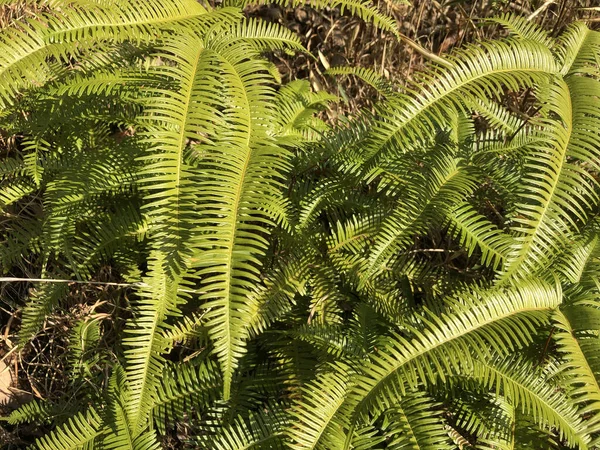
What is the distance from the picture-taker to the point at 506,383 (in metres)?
1.83

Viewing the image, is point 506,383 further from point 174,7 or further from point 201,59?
point 174,7

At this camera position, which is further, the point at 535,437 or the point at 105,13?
the point at 535,437

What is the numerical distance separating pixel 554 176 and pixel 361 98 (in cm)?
176

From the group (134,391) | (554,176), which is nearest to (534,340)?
(554,176)

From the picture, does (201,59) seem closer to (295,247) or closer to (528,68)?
(295,247)

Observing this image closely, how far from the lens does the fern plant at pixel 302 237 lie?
1699mm

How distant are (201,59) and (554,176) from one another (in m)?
1.14

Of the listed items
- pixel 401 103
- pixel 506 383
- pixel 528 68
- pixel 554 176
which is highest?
pixel 528 68

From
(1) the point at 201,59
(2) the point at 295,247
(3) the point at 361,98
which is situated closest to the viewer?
(1) the point at 201,59

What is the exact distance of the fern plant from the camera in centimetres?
170

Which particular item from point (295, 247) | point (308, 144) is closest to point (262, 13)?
point (308, 144)

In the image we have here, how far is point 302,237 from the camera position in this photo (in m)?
2.30

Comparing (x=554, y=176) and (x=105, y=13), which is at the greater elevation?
(x=105, y=13)

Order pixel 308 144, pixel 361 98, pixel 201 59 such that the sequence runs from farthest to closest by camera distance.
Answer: pixel 361 98 < pixel 308 144 < pixel 201 59
